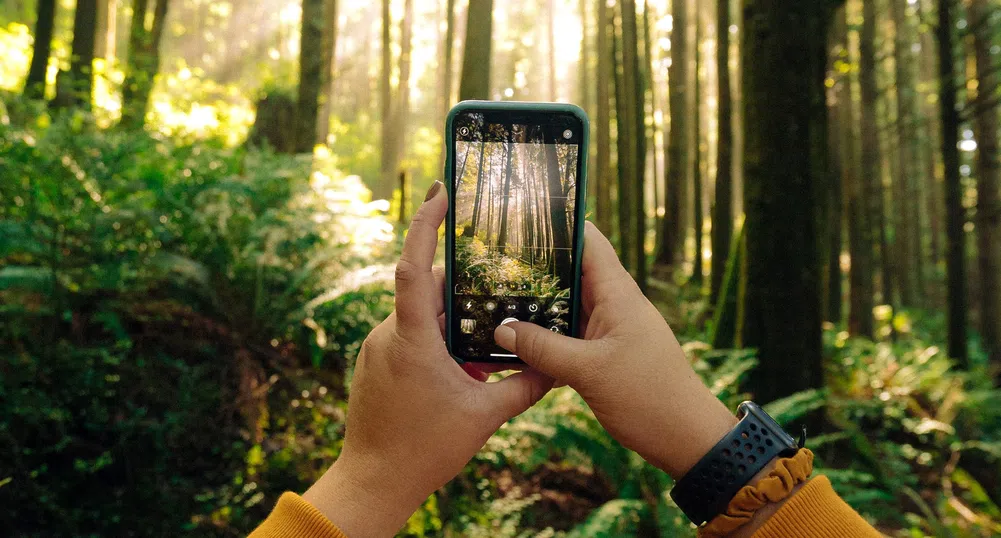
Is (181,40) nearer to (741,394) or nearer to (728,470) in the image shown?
(741,394)

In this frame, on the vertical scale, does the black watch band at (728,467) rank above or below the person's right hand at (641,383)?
below

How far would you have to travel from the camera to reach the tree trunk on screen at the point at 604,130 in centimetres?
1369

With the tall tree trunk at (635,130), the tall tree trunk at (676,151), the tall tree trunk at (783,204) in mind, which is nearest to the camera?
the tall tree trunk at (783,204)

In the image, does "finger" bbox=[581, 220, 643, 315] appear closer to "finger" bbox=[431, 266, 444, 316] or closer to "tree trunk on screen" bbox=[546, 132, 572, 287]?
"tree trunk on screen" bbox=[546, 132, 572, 287]

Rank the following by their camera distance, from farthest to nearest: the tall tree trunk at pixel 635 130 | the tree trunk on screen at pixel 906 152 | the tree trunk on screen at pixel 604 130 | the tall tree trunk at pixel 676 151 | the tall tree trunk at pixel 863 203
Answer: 1. the tree trunk on screen at pixel 906 152
2. the tall tree trunk at pixel 676 151
3. the tree trunk on screen at pixel 604 130
4. the tall tree trunk at pixel 863 203
5. the tall tree trunk at pixel 635 130

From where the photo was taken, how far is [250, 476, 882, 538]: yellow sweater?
126 centimetres

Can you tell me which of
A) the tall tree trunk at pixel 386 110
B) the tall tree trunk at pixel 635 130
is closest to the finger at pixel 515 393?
the tall tree trunk at pixel 635 130

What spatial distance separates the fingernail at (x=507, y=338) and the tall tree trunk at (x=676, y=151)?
46.4ft

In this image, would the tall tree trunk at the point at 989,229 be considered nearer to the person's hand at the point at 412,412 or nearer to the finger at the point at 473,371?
the finger at the point at 473,371

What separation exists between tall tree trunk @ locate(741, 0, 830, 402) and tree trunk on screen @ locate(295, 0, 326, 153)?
5974 millimetres

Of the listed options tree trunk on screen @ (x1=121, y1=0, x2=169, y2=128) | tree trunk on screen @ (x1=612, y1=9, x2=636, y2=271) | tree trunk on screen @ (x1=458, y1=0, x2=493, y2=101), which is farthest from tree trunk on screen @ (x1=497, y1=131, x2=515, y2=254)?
tree trunk on screen @ (x1=612, y1=9, x2=636, y2=271)

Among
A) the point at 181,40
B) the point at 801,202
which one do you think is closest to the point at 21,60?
the point at 801,202

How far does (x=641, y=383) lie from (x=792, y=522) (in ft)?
1.31

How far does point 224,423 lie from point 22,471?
1.05m
